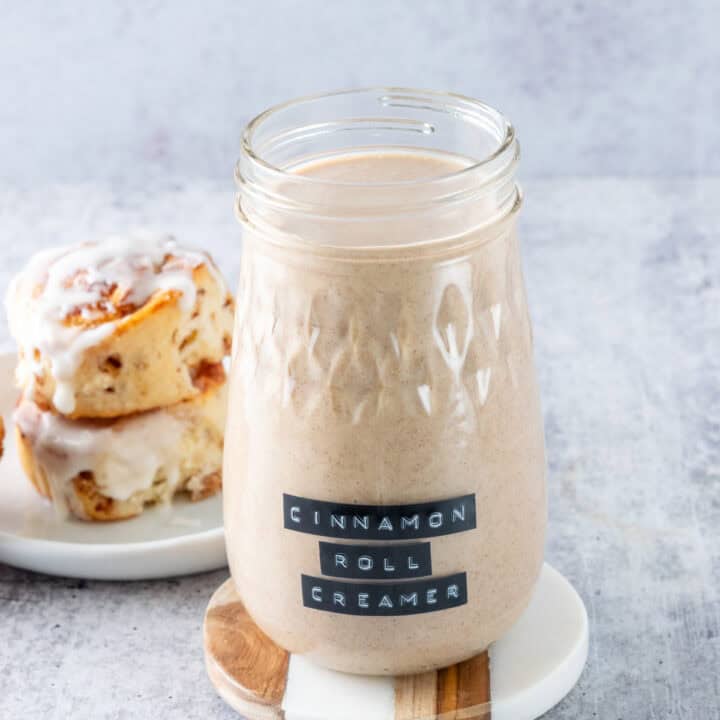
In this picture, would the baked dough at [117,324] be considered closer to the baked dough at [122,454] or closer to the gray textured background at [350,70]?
the baked dough at [122,454]

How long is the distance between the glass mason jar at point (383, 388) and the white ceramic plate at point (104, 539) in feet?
0.59

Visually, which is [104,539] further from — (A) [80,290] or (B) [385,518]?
(B) [385,518]

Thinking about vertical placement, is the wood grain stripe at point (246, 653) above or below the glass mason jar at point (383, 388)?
below

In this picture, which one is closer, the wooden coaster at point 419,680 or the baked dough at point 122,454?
the wooden coaster at point 419,680

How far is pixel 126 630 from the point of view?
115cm

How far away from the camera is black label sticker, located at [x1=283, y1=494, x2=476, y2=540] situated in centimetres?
91

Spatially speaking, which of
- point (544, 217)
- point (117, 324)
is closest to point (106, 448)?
point (117, 324)

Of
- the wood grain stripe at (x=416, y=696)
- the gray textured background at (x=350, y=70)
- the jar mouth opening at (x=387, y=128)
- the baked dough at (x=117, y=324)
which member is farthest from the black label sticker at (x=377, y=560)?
the gray textured background at (x=350, y=70)

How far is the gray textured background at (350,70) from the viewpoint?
2.12 m

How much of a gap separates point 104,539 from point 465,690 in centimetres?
42

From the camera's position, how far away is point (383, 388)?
0.88 meters

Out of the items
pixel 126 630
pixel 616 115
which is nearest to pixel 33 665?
pixel 126 630

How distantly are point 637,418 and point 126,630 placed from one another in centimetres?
61

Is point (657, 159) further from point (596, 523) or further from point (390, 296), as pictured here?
point (390, 296)
